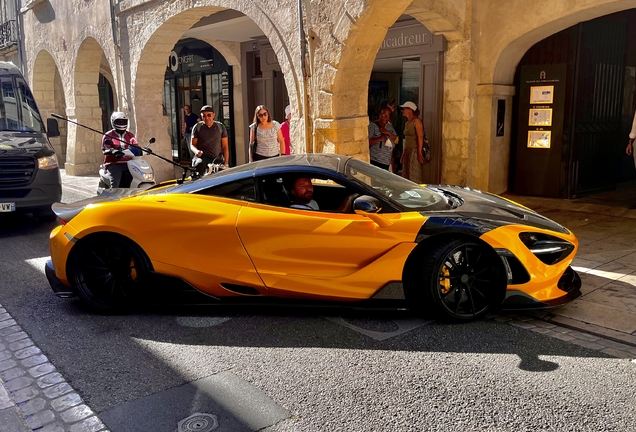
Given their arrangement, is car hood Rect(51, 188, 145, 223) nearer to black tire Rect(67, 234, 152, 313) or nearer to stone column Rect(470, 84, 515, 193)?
black tire Rect(67, 234, 152, 313)

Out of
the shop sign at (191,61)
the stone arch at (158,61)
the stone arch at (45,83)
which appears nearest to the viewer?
the stone arch at (158,61)

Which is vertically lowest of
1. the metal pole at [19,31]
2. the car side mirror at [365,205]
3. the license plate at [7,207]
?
the license plate at [7,207]

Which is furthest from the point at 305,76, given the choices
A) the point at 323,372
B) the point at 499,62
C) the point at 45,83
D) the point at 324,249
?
the point at 45,83

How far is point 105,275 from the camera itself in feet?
15.1

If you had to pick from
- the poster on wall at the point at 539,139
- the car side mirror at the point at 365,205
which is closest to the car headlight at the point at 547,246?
the car side mirror at the point at 365,205

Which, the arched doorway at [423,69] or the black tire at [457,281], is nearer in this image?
the black tire at [457,281]

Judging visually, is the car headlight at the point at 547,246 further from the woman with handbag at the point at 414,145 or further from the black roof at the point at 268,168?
the woman with handbag at the point at 414,145

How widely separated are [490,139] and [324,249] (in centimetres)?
635

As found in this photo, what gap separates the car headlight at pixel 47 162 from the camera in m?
8.17

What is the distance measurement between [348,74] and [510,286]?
476cm

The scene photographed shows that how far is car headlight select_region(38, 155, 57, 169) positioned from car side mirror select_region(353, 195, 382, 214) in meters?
5.87

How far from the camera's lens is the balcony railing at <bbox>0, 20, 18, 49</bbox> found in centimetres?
2011

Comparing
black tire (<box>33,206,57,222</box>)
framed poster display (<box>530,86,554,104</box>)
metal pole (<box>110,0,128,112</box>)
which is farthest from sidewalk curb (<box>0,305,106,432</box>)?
metal pole (<box>110,0,128,112</box>)

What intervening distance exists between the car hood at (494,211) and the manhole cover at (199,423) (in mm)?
Answer: 2222
